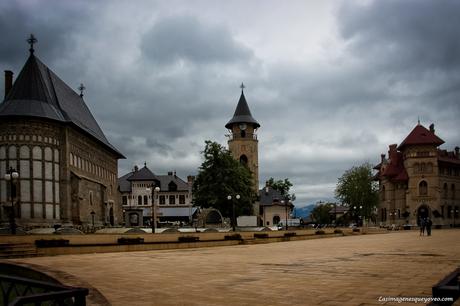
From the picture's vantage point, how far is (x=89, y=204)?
50844mm

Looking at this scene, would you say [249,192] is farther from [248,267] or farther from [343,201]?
[248,267]

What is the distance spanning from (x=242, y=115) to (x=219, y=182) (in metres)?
32.0

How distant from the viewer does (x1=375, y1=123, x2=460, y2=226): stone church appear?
83438 millimetres

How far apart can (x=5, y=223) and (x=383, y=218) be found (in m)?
72.7

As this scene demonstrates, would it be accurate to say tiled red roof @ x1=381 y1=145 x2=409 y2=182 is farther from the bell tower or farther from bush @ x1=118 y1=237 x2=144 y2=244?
bush @ x1=118 y1=237 x2=144 y2=244

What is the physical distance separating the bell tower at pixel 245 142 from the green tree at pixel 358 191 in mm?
17072

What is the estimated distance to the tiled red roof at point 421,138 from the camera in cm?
8338

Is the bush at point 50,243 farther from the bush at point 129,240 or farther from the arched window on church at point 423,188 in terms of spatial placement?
the arched window on church at point 423,188

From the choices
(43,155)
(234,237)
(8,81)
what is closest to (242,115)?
(8,81)

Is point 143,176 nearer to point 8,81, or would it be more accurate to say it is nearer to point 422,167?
point 8,81

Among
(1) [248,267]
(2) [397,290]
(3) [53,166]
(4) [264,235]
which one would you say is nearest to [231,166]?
(3) [53,166]

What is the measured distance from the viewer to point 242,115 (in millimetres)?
97312

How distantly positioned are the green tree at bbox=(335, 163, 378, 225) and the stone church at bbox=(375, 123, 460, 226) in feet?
12.3

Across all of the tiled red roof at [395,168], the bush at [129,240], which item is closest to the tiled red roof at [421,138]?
the tiled red roof at [395,168]
